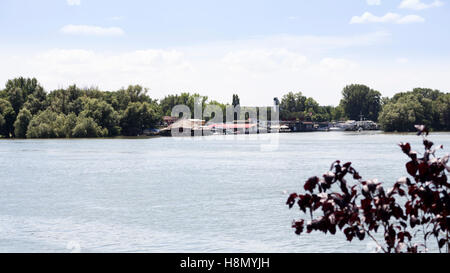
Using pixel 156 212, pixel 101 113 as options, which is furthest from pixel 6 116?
pixel 156 212

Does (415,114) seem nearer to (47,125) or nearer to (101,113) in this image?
(101,113)

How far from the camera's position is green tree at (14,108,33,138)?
130637mm

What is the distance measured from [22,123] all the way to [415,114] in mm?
113789

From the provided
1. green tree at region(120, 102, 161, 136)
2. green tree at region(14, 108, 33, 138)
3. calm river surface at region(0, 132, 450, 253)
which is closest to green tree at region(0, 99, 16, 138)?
green tree at region(14, 108, 33, 138)

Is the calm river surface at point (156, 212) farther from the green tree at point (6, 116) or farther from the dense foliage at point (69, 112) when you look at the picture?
the green tree at point (6, 116)

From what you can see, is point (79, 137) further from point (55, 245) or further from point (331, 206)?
point (331, 206)

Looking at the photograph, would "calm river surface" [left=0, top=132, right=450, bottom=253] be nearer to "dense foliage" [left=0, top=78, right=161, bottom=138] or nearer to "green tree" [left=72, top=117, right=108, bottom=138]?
"green tree" [left=72, top=117, right=108, bottom=138]

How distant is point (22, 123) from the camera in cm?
13100

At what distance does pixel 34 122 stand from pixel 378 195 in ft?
432

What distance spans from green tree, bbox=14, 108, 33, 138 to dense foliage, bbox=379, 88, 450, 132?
106 metres

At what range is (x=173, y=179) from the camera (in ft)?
143
